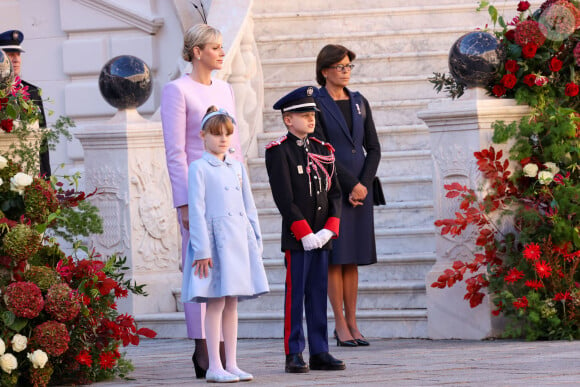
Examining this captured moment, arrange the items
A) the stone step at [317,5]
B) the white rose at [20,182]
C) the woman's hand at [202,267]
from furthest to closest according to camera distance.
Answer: the stone step at [317,5], the white rose at [20,182], the woman's hand at [202,267]

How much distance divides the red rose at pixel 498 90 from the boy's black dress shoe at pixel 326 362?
8.22 feet

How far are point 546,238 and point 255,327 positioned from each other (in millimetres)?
2118

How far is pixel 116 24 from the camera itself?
13.1 m

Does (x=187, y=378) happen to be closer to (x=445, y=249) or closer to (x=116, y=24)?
(x=445, y=249)

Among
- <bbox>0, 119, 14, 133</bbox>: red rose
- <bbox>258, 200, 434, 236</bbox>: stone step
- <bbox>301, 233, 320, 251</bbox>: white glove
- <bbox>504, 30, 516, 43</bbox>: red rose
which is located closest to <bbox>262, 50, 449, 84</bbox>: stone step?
<bbox>258, 200, 434, 236</bbox>: stone step

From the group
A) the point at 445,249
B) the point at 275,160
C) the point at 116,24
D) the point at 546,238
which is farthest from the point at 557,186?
the point at 116,24

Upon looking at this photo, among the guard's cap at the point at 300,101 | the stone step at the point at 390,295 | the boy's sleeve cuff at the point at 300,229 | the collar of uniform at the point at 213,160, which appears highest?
the guard's cap at the point at 300,101

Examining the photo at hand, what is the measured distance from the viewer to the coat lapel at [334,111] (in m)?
8.46

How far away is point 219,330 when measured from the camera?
6.65 metres

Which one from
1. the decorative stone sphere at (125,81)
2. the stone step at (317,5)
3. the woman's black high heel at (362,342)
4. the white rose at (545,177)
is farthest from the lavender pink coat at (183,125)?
the stone step at (317,5)

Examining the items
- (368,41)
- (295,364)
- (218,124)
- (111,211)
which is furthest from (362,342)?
(368,41)

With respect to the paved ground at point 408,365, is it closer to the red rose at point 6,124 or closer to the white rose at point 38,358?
the white rose at point 38,358

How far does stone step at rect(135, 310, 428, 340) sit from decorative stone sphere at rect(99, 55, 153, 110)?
1.56 meters

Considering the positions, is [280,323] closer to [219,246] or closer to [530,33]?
[530,33]
